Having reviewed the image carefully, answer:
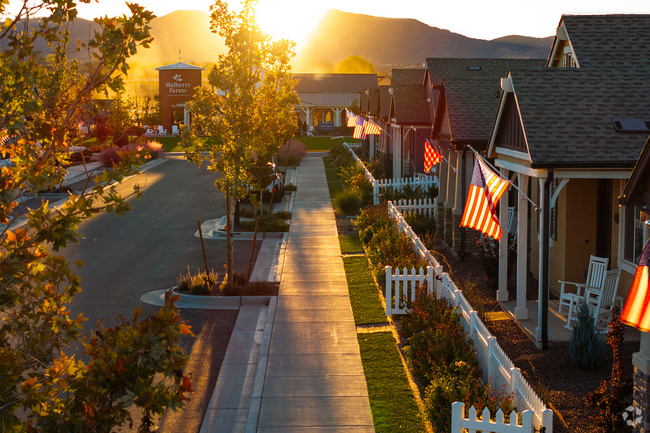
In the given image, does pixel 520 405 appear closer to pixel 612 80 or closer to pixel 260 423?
pixel 260 423

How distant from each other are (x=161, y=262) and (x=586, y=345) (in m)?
11.8

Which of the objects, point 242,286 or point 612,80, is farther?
point 242,286

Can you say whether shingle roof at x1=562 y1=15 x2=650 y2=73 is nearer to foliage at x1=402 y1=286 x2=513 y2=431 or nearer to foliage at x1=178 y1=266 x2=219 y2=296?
foliage at x1=402 y1=286 x2=513 y2=431

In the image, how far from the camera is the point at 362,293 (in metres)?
14.0

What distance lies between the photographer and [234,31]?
13.6 metres

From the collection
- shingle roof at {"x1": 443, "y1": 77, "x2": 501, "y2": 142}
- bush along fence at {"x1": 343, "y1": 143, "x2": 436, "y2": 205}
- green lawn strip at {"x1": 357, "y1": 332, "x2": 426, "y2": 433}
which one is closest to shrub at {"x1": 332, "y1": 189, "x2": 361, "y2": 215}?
bush along fence at {"x1": 343, "y1": 143, "x2": 436, "y2": 205}

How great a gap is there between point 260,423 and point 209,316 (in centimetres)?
520

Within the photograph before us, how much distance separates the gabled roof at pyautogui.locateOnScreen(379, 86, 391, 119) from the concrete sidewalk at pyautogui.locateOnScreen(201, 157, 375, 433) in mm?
20630

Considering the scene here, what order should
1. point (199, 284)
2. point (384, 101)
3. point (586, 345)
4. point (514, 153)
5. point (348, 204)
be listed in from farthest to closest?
point (384, 101) < point (348, 204) < point (199, 284) < point (514, 153) < point (586, 345)

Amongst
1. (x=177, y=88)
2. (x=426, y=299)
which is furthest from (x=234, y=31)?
(x=177, y=88)

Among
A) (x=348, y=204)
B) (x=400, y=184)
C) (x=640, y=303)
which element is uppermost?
(x=400, y=184)

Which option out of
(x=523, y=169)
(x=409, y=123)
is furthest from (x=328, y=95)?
(x=523, y=169)

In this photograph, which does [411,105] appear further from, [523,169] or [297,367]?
[297,367]

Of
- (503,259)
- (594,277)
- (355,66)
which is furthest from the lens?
→ (355,66)
